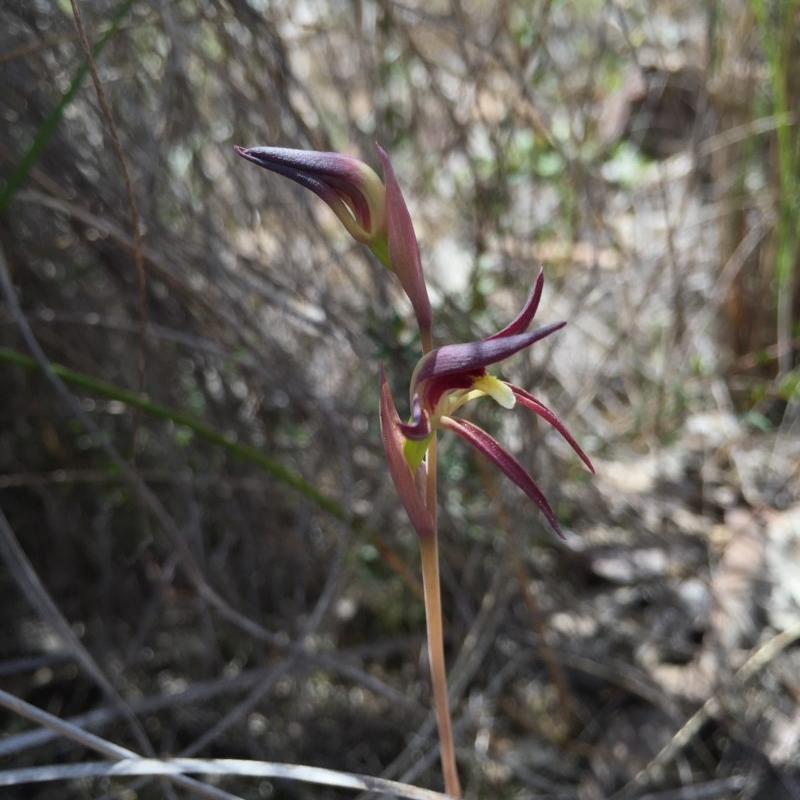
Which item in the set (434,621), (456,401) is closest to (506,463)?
(456,401)

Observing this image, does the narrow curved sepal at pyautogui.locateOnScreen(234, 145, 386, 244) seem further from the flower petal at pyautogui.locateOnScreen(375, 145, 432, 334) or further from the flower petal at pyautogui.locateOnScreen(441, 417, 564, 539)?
the flower petal at pyautogui.locateOnScreen(441, 417, 564, 539)

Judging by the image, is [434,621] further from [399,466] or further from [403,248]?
[403,248]

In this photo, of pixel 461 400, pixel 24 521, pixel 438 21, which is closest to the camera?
pixel 461 400

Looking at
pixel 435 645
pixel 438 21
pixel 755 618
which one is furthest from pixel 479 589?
pixel 438 21

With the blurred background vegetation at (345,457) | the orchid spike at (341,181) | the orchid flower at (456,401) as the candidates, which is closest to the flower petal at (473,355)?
the orchid flower at (456,401)

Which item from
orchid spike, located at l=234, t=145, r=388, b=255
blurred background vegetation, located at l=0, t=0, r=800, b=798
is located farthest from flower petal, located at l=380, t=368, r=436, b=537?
blurred background vegetation, located at l=0, t=0, r=800, b=798

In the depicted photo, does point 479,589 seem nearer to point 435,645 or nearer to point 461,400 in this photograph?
point 435,645
